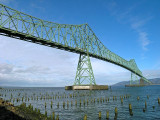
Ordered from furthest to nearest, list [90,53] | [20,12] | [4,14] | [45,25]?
[90,53] → [45,25] → [20,12] → [4,14]

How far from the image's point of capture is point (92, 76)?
8031cm

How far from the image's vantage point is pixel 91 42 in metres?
95.2

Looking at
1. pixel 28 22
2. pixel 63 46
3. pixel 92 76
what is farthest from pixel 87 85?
pixel 28 22

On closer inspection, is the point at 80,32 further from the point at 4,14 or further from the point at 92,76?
the point at 4,14

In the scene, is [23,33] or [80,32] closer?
[23,33]

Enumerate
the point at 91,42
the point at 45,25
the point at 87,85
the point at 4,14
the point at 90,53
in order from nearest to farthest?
the point at 4,14 → the point at 45,25 → the point at 87,85 → the point at 90,53 → the point at 91,42

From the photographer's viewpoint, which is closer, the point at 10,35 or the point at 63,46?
the point at 10,35

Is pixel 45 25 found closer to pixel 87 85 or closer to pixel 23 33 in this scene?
pixel 23 33

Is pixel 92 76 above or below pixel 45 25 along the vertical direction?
below

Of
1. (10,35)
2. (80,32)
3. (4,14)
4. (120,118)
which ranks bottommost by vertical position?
(120,118)

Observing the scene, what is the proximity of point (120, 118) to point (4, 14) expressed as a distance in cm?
4330

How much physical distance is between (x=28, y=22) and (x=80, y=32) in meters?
38.8

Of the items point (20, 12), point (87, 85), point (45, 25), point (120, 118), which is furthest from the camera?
point (87, 85)

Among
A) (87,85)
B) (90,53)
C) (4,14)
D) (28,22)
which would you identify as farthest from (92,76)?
(4,14)
